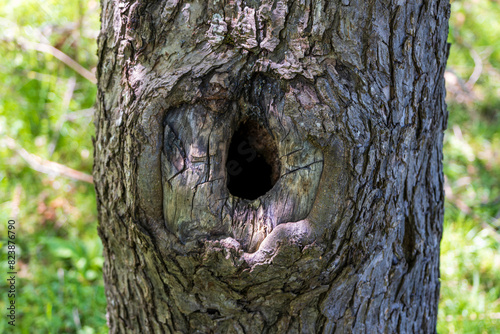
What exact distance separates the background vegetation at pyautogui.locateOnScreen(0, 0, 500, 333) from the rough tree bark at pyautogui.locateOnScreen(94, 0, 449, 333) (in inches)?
55.7

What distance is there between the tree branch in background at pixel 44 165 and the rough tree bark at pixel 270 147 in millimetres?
2206

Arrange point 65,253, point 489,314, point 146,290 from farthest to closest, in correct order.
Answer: point 65,253 < point 489,314 < point 146,290

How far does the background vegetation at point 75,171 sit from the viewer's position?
281 cm

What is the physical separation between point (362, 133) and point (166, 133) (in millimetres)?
681

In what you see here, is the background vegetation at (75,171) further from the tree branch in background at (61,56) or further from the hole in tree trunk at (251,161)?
the hole in tree trunk at (251,161)

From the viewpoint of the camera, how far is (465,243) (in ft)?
10.4

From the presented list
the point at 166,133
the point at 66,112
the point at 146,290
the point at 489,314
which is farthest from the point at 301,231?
the point at 66,112

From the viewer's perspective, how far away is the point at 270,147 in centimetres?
153

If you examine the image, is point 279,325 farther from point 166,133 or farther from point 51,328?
point 51,328

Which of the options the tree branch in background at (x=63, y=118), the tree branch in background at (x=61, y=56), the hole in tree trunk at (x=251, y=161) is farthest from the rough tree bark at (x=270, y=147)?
the tree branch in background at (x=61, y=56)

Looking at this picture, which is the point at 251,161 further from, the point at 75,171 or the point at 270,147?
the point at 75,171

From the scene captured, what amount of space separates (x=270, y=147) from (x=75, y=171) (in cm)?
265

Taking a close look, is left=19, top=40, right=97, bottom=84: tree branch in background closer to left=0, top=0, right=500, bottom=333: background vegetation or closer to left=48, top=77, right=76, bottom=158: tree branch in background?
left=0, top=0, right=500, bottom=333: background vegetation

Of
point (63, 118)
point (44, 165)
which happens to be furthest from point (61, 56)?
point (44, 165)
